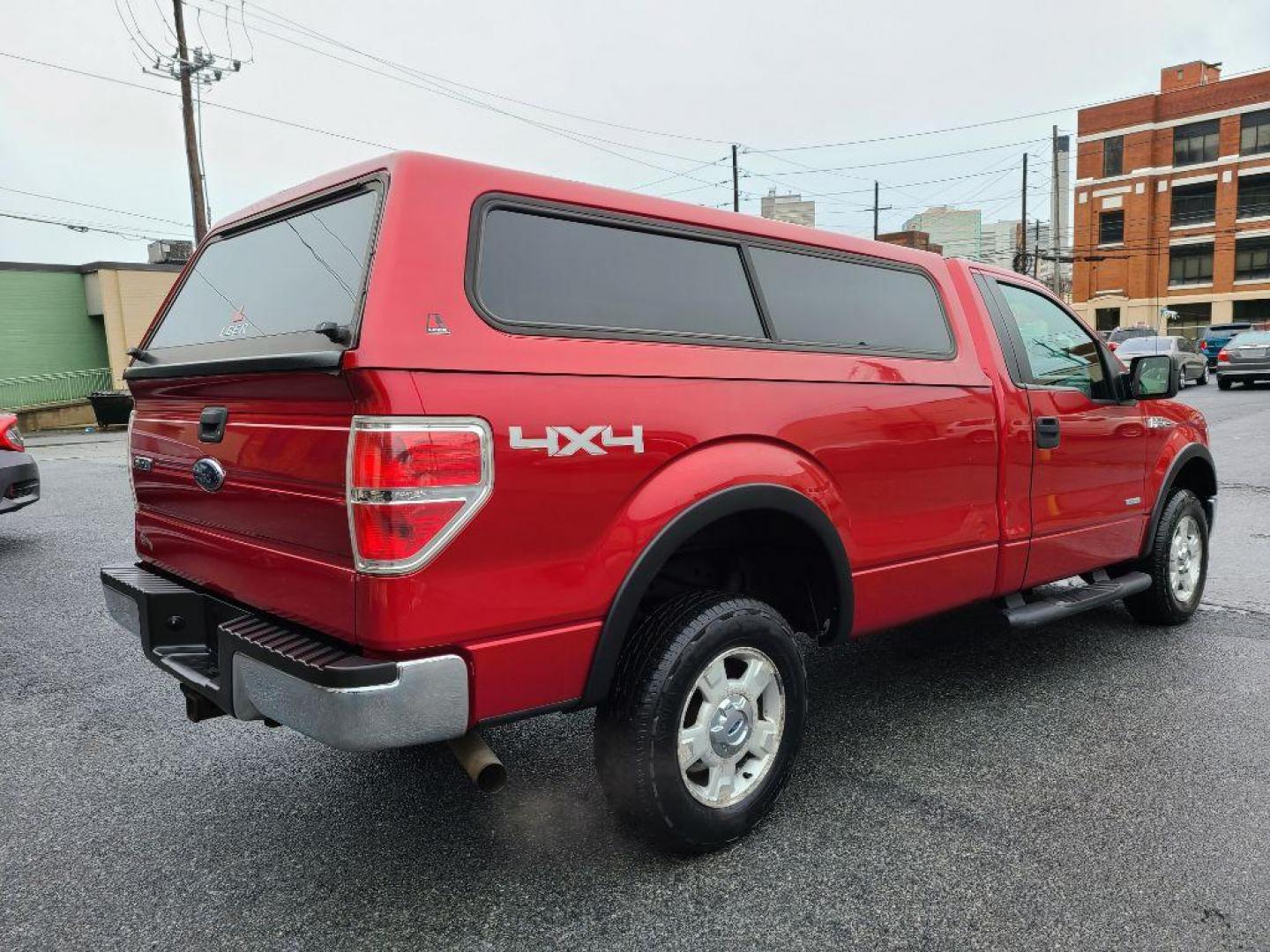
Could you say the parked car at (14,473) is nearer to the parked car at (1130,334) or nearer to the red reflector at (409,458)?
the red reflector at (409,458)

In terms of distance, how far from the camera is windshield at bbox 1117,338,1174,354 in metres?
24.7

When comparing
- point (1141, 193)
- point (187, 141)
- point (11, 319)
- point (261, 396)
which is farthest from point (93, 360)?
point (1141, 193)

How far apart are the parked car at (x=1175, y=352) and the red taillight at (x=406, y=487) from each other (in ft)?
83.6

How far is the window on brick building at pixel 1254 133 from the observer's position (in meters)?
46.8

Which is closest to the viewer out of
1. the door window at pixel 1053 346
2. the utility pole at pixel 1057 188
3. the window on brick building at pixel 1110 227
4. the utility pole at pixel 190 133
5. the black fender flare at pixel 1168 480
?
the door window at pixel 1053 346

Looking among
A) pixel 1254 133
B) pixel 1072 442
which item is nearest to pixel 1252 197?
pixel 1254 133

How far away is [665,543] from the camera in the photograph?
259 cm

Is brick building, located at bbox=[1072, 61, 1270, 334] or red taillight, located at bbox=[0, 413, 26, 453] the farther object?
brick building, located at bbox=[1072, 61, 1270, 334]

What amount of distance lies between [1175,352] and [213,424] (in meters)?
27.2

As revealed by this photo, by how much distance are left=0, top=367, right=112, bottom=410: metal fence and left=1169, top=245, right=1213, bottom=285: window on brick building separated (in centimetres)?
5068

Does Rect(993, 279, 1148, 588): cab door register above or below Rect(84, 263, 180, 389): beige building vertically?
below

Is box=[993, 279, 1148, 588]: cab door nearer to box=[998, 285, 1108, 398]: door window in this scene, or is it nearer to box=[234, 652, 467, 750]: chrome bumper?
box=[998, 285, 1108, 398]: door window

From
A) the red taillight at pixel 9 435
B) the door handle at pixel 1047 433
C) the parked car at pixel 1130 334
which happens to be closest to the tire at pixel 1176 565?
the door handle at pixel 1047 433

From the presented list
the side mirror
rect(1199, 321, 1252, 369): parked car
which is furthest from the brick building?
the side mirror
